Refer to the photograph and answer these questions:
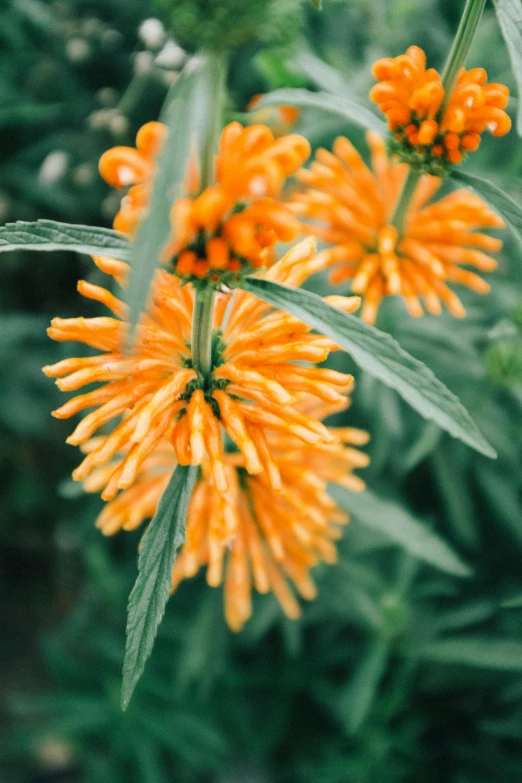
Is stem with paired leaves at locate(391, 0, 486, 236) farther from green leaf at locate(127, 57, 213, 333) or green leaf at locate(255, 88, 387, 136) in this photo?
green leaf at locate(127, 57, 213, 333)

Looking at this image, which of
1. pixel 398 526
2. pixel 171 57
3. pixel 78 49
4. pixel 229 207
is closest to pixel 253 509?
pixel 398 526

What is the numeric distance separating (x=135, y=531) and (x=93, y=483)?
0.83 meters

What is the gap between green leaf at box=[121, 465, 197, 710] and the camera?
653mm

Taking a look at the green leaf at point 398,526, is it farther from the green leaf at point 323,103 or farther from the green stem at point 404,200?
the green leaf at point 323,103

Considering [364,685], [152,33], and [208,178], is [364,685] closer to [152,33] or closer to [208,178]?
[208,178]

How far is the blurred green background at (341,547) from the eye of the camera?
1349 mm

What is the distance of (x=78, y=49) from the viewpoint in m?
1.69

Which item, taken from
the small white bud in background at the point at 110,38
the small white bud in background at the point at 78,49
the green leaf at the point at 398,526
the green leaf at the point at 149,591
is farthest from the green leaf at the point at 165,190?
the small white bud in background at the point at 110,38

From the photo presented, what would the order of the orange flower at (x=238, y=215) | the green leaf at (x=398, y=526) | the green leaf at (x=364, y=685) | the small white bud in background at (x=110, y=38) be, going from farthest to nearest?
1. the small white bud in background at (x=110, y=38)
2. the green leaf at (x=364, y=685)
3. the green leaf at (x=398, y=526)
4. the orange flower at (x=238, y=215)

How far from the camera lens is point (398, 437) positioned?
138 cm

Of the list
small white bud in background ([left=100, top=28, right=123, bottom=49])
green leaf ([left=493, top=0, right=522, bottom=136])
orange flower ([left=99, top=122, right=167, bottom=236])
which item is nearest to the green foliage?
orange flower ([left=99, top=122, right=167, bottom=236])

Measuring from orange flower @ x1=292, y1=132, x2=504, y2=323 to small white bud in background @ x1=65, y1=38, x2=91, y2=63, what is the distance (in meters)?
0.89

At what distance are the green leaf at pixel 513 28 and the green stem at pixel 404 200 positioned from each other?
0.33m

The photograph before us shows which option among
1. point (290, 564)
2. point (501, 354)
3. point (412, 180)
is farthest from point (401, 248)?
point (290, 564)
